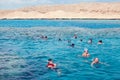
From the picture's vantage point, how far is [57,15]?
648ft

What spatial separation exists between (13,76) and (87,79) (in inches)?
256

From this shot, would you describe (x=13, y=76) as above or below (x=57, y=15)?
below

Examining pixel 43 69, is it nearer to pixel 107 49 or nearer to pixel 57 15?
pixel 107 49

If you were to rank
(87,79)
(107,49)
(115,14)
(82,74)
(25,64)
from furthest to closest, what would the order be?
1. (115,14)
2. (107,49)
3. (25,64)
4. (82,74)
5. (87,79)

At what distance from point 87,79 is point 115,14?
6584 inches

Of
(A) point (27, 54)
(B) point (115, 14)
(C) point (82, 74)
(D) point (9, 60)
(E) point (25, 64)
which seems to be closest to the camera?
(C) point (82, 74)

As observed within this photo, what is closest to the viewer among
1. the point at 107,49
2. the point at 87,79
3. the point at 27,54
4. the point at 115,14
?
the point at 87,79

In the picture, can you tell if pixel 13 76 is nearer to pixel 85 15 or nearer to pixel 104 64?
Result: pixel 104 64

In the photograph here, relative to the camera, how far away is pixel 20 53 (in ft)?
137

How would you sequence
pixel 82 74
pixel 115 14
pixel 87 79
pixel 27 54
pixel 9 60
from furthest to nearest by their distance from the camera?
pixel 115 14 → pixel 27 54 → pixel 9 60 → pixel 82 74 → pixel 87 79

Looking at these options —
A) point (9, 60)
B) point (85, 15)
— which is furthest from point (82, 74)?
point (85, 15)

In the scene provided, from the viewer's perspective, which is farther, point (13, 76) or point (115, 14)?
point (115, 14)

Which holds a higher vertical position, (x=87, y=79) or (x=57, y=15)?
(x=57, y=15)

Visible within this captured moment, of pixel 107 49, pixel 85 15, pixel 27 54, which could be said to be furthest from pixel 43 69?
pixel 85 15
